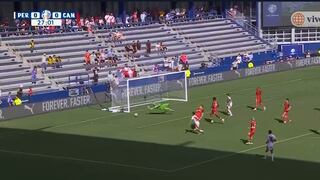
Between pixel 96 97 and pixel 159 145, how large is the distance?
1549cm

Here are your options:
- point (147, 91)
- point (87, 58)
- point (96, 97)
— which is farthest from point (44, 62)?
point (147, 91)

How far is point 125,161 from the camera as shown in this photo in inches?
1071

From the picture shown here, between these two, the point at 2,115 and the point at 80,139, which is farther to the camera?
the point at 2,115

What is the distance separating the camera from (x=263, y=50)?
68.1 meters

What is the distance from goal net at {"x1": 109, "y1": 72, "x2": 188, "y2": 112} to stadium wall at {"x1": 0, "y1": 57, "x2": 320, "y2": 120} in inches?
95.2

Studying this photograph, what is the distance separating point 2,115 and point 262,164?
62.1 ft

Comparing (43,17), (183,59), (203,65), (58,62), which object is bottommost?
(203,65)

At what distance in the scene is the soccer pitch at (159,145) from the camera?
997 inches

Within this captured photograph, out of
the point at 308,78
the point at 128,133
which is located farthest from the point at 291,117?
the point at 308,78

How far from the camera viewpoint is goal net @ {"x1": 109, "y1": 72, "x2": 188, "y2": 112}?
4212 centimetres

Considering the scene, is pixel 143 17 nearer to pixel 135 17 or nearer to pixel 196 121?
pixel 135 17

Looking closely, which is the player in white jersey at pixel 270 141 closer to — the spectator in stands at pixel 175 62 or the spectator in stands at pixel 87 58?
the spectator in stands at pixel 87 58

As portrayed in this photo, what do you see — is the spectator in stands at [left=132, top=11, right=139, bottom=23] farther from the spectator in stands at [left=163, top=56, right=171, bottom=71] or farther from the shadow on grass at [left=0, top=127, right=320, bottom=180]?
the shadow on grass at [left=0, top=127, right=320, bottom=180]

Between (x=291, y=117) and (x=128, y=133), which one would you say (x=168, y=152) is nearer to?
(x=128, y=133)
